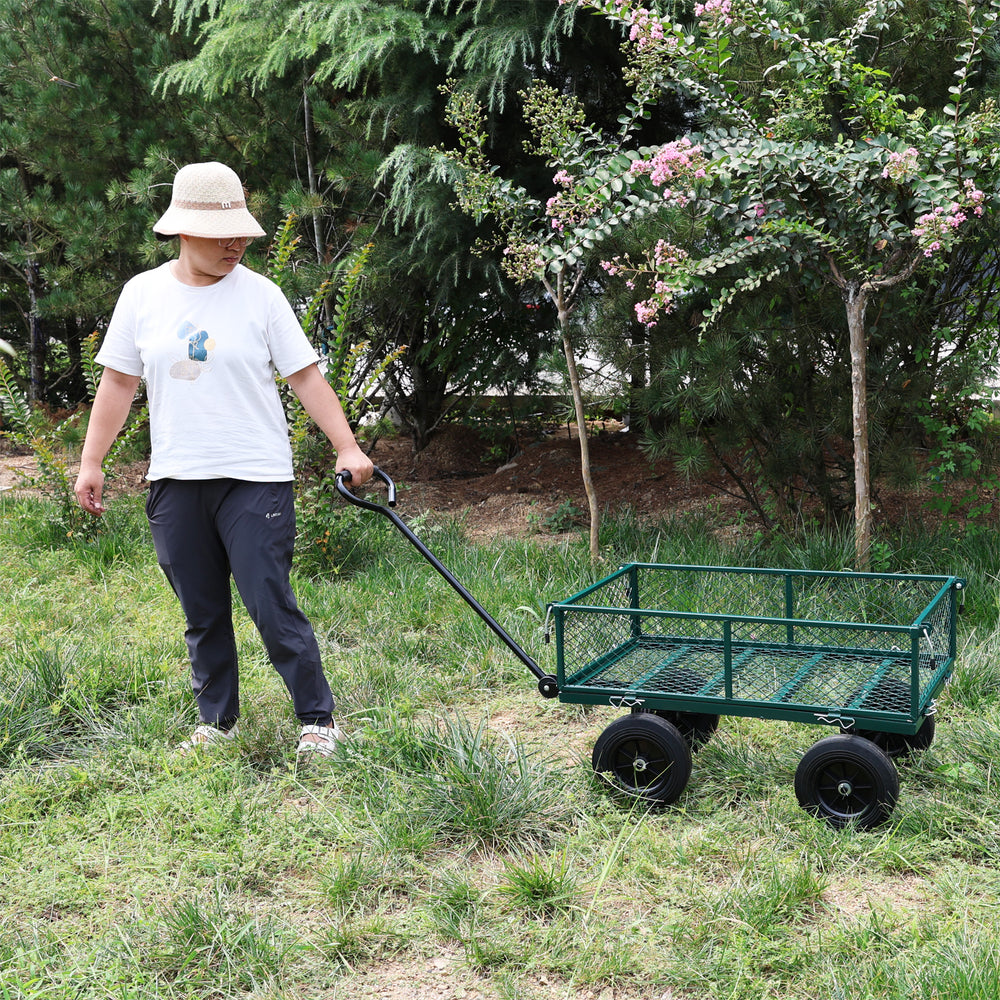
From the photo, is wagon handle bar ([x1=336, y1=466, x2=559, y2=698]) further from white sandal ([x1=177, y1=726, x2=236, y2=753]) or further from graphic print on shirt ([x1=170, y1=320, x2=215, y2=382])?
white sandal ([x1=177, y1=726, x2=236, y2=753])

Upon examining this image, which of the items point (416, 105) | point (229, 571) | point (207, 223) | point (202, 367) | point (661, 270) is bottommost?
point (229, 571)

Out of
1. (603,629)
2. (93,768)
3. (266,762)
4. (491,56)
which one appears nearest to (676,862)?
(603,629)

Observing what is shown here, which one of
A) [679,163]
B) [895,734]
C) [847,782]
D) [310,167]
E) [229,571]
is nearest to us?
[847,782]

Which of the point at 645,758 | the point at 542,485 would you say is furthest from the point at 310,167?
the point at 645,758

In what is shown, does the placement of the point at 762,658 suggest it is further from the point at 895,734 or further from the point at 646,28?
the point at 646,28

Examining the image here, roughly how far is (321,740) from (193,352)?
52.2 inches

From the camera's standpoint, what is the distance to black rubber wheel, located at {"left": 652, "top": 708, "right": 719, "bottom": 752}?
11.2 ft

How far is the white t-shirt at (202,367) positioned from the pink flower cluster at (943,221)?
2474 mm

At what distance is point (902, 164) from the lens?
161 inches

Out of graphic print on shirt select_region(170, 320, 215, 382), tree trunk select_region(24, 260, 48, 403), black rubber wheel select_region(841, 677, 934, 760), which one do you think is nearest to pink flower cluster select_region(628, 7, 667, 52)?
graphic print on shirt select_region(170, 320, 215, 382)

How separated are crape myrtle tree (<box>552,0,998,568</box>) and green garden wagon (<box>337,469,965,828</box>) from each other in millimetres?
1469

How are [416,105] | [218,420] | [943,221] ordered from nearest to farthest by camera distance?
[218,420] < [943,221] < [416,105]

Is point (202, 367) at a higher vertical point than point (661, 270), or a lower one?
lower

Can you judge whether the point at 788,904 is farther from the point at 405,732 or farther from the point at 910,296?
the point at 910,296
